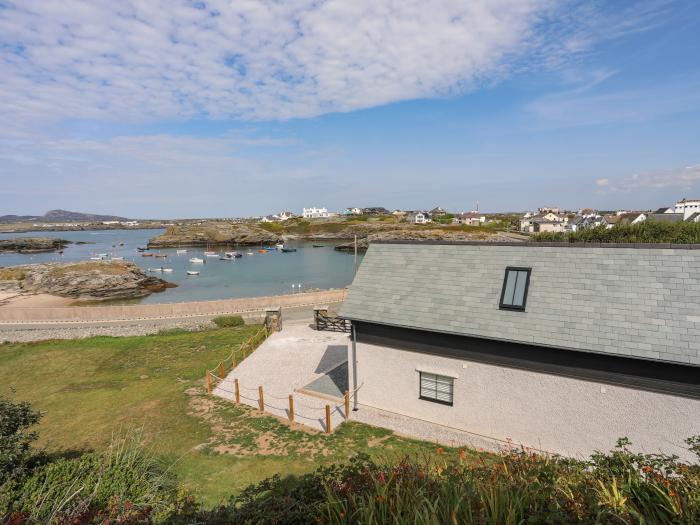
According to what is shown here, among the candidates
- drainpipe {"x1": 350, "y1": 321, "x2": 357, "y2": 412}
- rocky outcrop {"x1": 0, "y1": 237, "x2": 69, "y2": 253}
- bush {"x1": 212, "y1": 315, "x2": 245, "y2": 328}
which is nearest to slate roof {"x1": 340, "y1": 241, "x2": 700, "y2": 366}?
drainpipe {"x1": 350, "y1": 321, "x2": 357, "y2": 412}

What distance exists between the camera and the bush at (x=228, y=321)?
2809cm

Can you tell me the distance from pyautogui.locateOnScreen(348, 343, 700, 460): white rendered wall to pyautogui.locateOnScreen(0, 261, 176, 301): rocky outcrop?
56.7m

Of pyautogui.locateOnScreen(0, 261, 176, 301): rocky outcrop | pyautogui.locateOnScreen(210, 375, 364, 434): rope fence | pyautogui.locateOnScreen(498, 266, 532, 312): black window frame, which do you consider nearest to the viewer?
pyautogui.locateOnScreen(498, 266, 532, 312): black window frame

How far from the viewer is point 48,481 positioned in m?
6.06

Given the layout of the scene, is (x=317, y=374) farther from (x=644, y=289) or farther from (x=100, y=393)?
(x=644, y=289)

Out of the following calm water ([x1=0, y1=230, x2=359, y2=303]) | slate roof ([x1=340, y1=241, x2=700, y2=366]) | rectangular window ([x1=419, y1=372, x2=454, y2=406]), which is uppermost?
slate roof ([x1=340, y1=241, x2=700, y2=366])

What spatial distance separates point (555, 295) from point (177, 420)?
545 inches

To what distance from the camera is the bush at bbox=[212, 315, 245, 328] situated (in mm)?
28091

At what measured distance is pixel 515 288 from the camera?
1159 centimetres

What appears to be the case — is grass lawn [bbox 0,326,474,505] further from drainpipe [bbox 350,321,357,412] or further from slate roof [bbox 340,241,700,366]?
slate roof [bbox 340,241,700,366]

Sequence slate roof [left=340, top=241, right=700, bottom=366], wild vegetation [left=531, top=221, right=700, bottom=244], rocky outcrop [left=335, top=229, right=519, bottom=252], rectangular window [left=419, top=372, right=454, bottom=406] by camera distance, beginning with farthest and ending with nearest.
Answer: rocky outcrop [left=335, top=229, right=519, bottom=252]
wild vegetation [left=531, top=221, right=700, bottom=244]
rectangular window [left=419, top=372, right=454, bottom=406]
slate roof [left=340, top=241, right=700, bottom=366]

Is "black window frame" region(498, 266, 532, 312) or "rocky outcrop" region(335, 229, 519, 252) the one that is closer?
"black window frame" region(498, 266, 532, 312)

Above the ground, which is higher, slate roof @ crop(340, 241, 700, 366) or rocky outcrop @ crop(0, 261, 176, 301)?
slate roof @ crop(340, 241, 700, 366)

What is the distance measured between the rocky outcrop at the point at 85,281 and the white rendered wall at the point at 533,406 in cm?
5670
